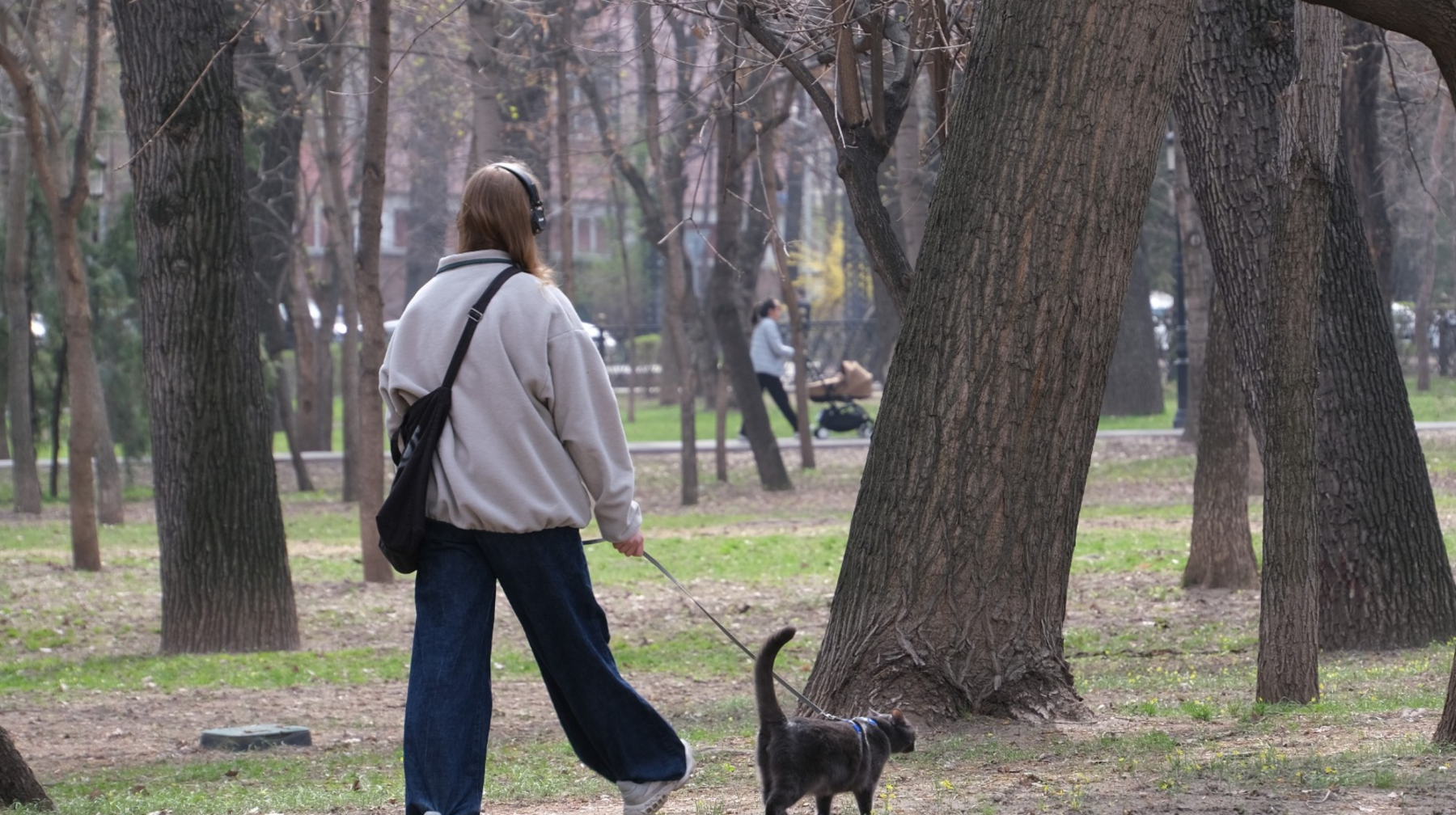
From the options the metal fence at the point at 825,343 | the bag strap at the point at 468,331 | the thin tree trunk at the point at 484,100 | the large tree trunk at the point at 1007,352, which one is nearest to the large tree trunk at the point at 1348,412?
the large tree trunk at the point at 1007,352

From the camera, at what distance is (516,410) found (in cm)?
440

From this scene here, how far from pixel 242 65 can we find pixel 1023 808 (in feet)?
56.9

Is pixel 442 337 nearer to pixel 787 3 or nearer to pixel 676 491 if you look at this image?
pixel 787 3

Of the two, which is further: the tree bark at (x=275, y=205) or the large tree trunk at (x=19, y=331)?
the tree bark at (x=275, y=205)

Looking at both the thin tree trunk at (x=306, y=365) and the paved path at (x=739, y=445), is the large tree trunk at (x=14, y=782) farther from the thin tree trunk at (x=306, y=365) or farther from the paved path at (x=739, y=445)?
the paved path at (x=739, y=445)

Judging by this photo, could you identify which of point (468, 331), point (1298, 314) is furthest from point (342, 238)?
point (468, 331)

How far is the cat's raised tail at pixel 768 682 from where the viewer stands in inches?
179

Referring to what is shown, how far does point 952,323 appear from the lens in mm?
5773

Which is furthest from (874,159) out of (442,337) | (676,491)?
(676,491)

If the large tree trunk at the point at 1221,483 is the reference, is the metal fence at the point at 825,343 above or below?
above

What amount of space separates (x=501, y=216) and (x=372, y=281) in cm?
837

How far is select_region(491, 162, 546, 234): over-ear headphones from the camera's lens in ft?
15.2

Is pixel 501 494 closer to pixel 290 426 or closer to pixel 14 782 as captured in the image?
pixel 14 782

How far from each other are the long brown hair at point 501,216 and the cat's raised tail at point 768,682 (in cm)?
117
